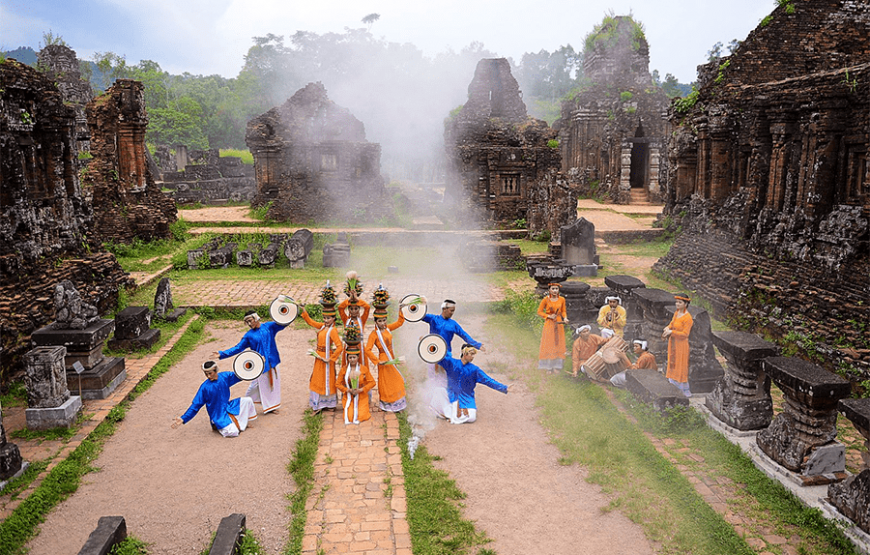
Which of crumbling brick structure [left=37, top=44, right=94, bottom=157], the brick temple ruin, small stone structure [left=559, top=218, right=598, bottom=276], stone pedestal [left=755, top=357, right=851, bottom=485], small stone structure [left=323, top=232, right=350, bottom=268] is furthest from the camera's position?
crumbling brick structure [left=37, top=44, right=94, bottom=157]

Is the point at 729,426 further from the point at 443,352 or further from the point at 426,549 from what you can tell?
the point at 426,549

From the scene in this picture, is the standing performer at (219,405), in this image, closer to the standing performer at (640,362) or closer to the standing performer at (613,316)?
the standing performer at (640,362)

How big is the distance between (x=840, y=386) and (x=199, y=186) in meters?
27.9

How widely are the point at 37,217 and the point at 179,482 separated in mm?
5940

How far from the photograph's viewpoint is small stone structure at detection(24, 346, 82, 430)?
A: 6465 millimetres

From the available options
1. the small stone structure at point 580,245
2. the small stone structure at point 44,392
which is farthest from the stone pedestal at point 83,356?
the small stone structure at point 580,245

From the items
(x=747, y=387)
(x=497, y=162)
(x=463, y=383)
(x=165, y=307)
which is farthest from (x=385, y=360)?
(x=497, y=162)

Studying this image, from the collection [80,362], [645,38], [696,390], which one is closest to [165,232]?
[80,362]

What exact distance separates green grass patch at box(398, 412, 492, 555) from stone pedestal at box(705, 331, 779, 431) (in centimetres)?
299

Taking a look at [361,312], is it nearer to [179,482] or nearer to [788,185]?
[179,482]

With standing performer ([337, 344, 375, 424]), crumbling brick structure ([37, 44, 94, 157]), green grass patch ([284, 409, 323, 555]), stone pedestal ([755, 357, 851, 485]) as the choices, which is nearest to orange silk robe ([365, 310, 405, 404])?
standing performer ([337, 344, 375, 424])

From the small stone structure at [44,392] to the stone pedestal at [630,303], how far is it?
727 centimetres

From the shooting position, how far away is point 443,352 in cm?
681

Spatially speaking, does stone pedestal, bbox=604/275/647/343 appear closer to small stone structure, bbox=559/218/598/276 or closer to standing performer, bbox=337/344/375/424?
small stone structure, bbox=559/218/598/276
